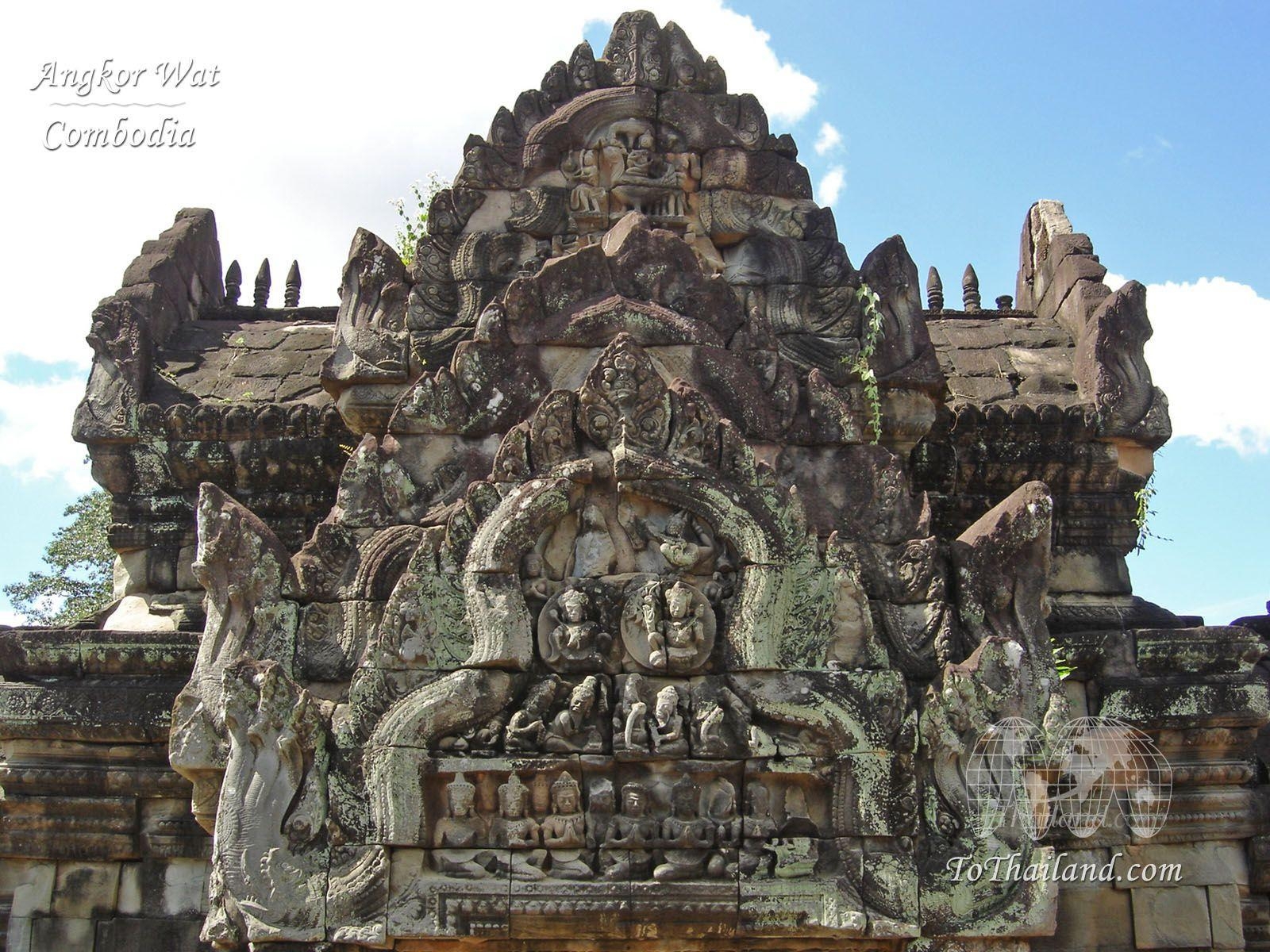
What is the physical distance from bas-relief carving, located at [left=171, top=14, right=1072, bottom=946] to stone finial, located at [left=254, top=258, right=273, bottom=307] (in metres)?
4.88

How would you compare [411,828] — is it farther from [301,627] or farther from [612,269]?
[612,269]

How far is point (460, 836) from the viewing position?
195 inches

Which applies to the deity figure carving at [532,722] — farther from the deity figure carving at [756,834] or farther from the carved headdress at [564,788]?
the deity figure carving at [756,834]

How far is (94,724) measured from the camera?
585 cm

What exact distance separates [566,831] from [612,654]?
2.33ft

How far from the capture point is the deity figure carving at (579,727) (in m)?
4.99

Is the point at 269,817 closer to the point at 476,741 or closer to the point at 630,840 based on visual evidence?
the point at 476,741

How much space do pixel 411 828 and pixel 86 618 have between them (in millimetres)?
2723

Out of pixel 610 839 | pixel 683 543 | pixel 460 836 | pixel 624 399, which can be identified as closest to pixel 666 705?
pixel 610 839

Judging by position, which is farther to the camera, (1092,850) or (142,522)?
(142,522)

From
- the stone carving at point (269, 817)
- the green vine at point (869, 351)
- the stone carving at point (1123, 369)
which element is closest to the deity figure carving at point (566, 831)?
the stone carving at point (269, 817)

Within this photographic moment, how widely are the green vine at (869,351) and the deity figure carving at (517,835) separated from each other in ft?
7.80

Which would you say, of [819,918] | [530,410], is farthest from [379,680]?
[819,918]

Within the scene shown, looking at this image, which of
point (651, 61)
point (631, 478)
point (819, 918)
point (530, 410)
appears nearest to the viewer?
point (819, 918)
